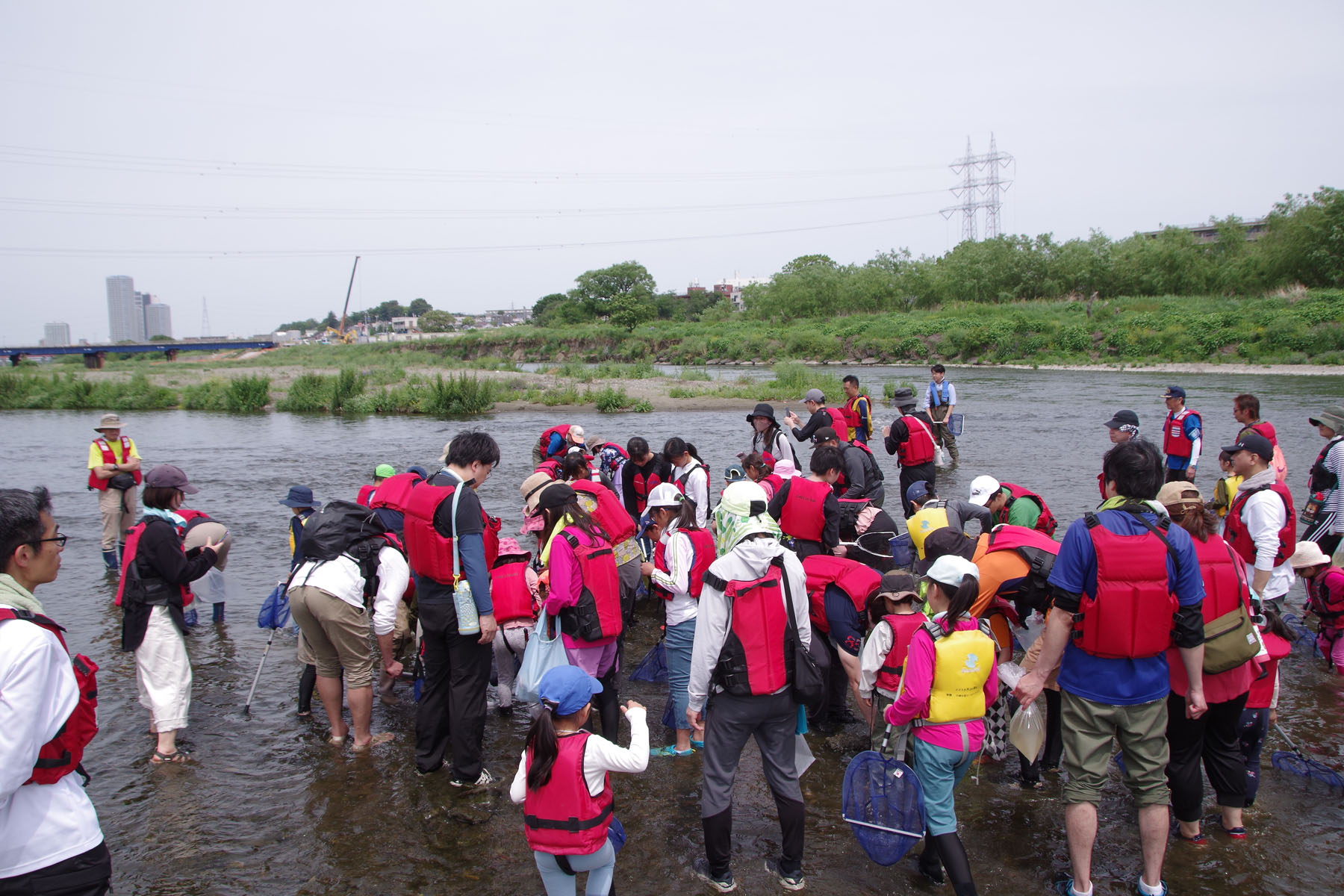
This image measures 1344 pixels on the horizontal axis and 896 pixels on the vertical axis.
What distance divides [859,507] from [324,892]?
509cm

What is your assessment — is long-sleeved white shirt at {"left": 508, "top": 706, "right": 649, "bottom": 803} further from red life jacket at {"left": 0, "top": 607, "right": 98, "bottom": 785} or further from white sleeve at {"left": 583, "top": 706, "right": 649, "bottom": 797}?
red life jacket at {"left": 0, "top": 607, "right": 98, "bottom": 785}

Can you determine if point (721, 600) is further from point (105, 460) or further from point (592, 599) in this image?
point (105, 460)

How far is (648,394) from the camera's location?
30125 mm

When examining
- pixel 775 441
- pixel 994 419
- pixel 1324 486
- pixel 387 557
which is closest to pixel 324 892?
pixel 387 557

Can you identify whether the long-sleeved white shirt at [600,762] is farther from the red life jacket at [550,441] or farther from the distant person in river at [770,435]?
the distant person in river at [770,435]

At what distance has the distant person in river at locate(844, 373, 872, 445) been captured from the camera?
33.0 feet

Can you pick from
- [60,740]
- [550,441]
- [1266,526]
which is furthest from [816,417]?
[60,740]

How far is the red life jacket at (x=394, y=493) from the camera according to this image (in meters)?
4.94

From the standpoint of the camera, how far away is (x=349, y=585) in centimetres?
473

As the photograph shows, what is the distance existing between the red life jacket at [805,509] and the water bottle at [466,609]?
2.63 metres

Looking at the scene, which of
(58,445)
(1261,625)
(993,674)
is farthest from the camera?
(58,445)

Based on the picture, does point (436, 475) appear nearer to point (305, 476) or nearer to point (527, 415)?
point (305, 476)

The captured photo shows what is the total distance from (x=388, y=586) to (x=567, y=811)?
238cm

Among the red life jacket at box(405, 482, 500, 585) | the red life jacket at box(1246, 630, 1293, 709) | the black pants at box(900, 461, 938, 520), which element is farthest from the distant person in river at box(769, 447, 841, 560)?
the black pants at box(900, 461, 938, 520)
